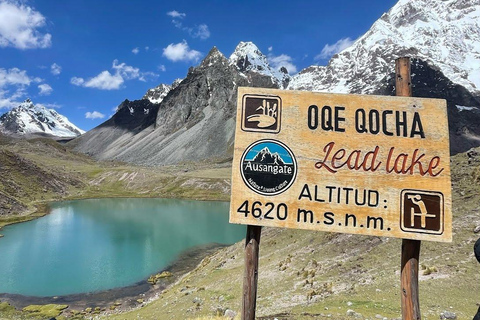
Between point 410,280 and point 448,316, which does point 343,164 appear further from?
point 448,316

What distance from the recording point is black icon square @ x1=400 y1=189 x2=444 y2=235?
23.9 feet

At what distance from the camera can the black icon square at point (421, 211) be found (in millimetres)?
7273

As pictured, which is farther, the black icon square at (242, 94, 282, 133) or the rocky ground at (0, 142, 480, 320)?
the rocky ground at (0, 142, 480, 320)

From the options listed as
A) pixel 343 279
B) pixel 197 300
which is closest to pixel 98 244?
pixel 197 300

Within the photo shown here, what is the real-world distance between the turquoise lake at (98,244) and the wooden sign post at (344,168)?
3862cm

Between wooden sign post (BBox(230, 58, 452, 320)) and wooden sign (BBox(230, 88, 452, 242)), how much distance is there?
0.02 m

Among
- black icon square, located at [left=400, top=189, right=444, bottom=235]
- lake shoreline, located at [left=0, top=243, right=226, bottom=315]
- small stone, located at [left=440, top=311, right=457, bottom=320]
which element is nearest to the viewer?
black icon square, located at [left=400, top=189, right=444, bottom=235]

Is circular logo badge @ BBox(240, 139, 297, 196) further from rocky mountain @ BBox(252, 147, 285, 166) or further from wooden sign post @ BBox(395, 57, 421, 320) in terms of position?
wooden sign post @ BBox(395, 57, 421, 320)

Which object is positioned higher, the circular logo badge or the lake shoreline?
the circular logo badge

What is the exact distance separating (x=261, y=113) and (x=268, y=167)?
56.8 inches

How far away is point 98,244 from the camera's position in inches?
2408

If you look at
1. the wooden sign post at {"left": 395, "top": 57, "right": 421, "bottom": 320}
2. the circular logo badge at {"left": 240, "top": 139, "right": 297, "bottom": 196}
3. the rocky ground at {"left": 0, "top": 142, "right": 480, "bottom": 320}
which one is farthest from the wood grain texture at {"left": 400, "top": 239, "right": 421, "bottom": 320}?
the rocky ground at {"left": 0, "top": 142, "right": 480, "bottom": 320}

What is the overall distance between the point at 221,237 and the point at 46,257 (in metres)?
32.0

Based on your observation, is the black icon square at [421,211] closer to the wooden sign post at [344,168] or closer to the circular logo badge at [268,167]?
the wooden sign post at [344,168]
